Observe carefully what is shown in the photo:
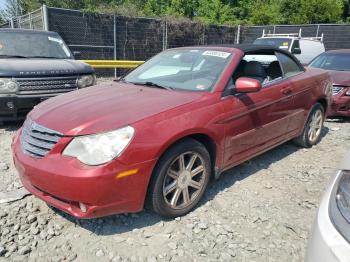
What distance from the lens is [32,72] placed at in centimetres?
541

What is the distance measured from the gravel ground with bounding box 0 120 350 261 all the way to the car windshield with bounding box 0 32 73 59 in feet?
10.1

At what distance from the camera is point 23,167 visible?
297 centimetres

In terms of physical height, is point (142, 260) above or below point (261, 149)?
below

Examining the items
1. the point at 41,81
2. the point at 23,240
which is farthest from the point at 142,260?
the point at 41,81

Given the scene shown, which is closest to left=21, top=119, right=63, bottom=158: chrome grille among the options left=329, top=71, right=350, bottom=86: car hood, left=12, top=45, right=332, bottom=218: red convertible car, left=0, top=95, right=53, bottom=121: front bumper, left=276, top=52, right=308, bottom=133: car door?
left=12, top=45, right=332, bottom=218: red convertible car

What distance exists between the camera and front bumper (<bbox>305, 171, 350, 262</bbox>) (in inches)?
62.4

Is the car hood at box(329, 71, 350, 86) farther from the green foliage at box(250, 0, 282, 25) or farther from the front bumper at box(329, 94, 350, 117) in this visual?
the green foliage at box(250, 0, 282, 25)

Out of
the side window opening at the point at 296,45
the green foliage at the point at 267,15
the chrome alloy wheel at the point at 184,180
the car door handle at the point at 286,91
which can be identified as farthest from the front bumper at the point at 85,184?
the green foliage at the point at 267,15

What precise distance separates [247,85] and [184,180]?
3.83 ft

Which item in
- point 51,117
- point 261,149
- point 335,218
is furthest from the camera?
point 261,149

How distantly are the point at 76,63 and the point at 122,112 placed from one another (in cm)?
369

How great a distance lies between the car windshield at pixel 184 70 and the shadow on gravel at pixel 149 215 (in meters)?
1.16

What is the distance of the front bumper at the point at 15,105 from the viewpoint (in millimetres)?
5219

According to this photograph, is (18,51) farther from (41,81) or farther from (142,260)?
(142,260)
